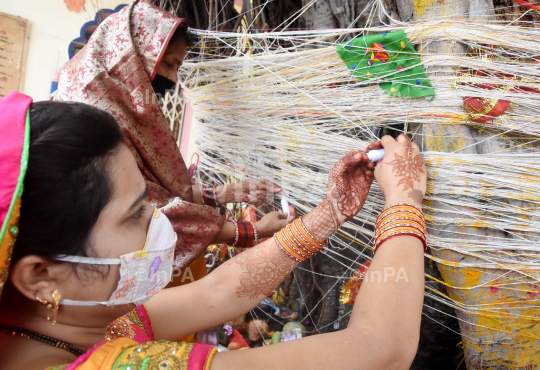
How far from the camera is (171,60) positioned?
154 centimetres

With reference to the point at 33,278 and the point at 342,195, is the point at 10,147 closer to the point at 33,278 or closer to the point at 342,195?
the point at 33,278

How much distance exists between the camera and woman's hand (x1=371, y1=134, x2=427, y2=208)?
0.96 meters

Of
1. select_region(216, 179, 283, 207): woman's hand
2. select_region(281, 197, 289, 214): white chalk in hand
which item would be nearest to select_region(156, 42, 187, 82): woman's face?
select_region(216, 179, 283, 207): woman's hand

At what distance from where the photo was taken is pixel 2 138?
0.61 metres

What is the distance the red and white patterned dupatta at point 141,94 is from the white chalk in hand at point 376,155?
660 mm

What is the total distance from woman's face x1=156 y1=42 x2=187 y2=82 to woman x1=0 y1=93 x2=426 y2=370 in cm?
79

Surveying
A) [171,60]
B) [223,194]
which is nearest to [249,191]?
[223,194]

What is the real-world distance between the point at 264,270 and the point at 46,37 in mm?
3802

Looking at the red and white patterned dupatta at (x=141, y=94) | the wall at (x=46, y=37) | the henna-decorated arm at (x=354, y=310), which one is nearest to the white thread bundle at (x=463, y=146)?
the henna-decorated arm at (x=354, y=310)

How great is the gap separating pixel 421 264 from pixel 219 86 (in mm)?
1276

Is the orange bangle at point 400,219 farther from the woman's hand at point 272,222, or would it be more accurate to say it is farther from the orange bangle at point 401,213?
the woman's hand at point 272,222

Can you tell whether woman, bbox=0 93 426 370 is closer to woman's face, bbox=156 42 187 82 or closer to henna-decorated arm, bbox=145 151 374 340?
henna-decorated arm, bbox=145 151 374 340

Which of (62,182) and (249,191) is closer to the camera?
(62,182)

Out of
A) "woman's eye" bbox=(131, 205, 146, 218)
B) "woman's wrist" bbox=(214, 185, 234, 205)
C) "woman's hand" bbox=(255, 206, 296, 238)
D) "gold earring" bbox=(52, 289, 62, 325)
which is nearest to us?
"gold earring" bbox=(52, 289, 62, 325)
